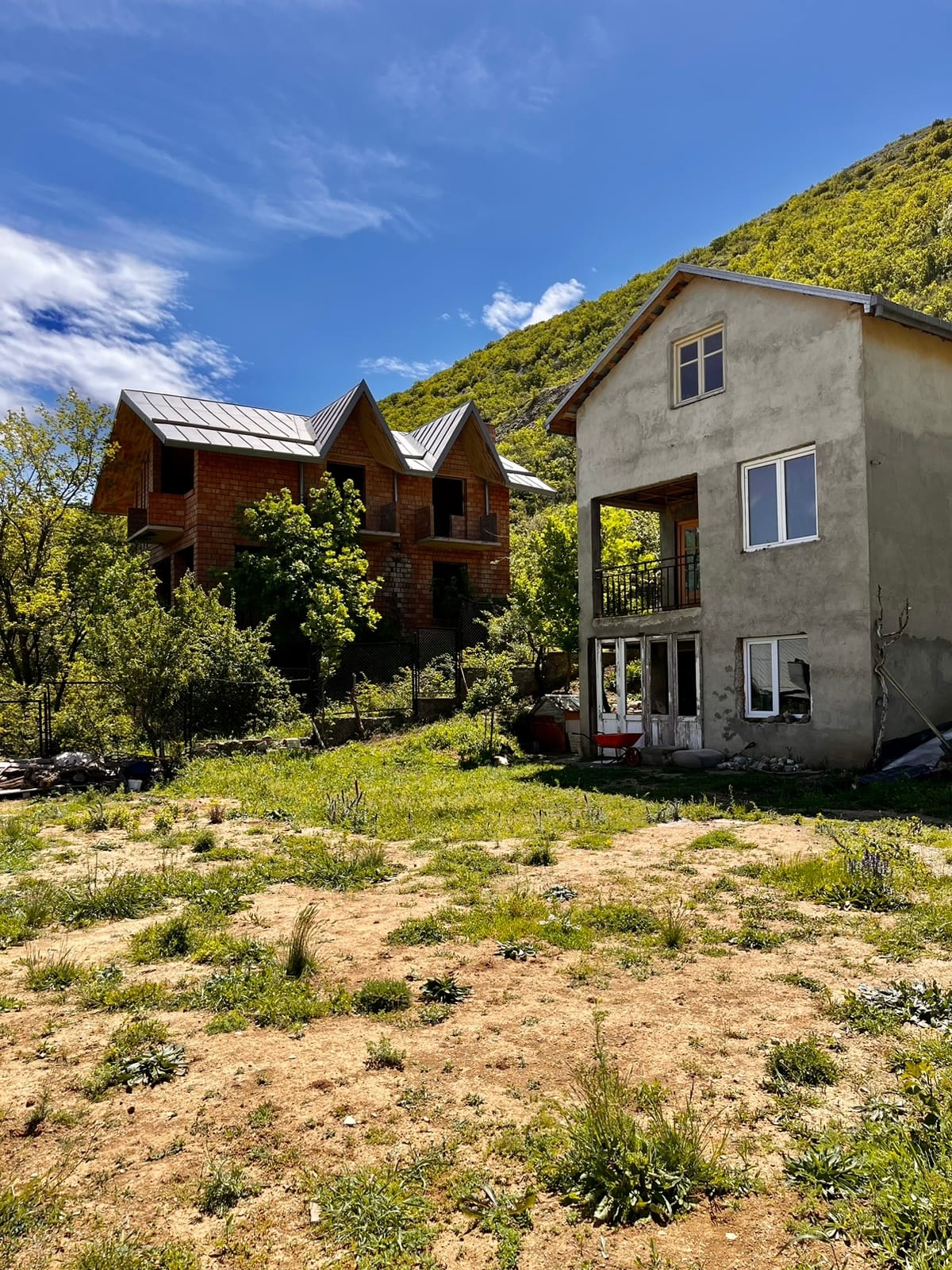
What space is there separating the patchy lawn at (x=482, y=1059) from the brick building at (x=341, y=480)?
1848 centimetres

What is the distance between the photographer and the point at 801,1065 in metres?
4.24

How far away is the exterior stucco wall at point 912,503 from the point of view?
14523mm

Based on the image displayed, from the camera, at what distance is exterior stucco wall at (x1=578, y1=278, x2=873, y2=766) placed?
14.5 m

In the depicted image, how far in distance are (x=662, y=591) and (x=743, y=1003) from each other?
15.8 meters

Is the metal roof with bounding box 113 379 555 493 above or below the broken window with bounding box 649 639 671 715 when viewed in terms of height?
above

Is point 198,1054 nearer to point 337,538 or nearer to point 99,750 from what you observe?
point 99,750

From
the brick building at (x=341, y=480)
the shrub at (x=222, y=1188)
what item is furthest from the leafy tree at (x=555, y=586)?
the shrub at (x=222, y=1188)

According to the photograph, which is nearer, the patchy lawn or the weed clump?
the weed clump

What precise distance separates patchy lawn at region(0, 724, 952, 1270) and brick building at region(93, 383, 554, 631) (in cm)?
1848

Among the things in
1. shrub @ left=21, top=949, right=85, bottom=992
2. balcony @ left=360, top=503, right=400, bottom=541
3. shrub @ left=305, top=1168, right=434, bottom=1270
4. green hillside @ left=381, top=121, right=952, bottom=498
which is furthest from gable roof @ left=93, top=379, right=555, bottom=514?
shrub @ left=305, top=1168, right=434, bottom=1270

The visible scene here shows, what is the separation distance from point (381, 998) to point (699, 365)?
15.6 meters

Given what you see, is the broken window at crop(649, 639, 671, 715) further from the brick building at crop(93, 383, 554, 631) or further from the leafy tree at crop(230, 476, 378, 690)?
the brick building at crop(93, 383, 554, 631)

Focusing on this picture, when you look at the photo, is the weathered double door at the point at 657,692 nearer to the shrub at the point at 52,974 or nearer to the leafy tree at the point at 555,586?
the leafy tree at the point at 555,586

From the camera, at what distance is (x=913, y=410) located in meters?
15.4
